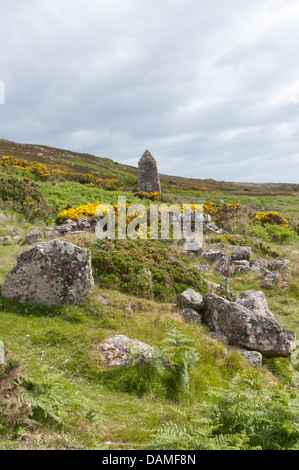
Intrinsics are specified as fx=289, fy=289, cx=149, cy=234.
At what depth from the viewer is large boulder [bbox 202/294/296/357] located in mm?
7914

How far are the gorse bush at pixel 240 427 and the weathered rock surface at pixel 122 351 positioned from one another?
1.86 metres

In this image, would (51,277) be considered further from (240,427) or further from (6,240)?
(6,240)

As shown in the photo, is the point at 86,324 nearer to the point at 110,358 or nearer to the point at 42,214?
the point at 110,358

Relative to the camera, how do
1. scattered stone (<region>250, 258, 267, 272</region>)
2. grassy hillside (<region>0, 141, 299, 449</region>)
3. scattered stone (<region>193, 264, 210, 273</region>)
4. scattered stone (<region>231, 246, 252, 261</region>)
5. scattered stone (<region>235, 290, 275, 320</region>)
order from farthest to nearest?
scattered stone (<region>231, 246, 252, 261</region>) → scattered stone (<region>250, 258, 267, 272</region>) → scattered stone (<region>193, 264, 210, 273</region>) → scattered stone (<region>235, 290, 275, 320</region>) → grassy hillside (<region>0, 141, 299, 449</region>)

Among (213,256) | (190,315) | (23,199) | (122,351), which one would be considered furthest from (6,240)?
(213,256)

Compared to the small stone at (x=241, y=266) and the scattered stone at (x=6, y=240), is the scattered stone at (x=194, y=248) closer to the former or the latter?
the small stone at (x=241, y=266)

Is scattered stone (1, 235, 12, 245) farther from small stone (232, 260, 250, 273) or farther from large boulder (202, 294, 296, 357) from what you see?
small stone (232, 260, 250, 273)

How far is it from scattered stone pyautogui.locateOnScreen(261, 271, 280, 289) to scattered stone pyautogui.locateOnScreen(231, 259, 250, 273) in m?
1.40

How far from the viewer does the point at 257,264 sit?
52.6 ft

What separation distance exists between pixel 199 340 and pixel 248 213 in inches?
958

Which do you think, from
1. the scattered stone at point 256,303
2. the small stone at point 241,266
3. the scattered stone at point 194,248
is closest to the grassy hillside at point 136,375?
the small stone at point 241,266

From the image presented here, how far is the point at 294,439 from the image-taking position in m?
3.68

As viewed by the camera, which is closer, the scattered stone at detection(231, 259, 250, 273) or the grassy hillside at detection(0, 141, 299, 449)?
the grassy hillside at detection(0, 141, 299, 449)

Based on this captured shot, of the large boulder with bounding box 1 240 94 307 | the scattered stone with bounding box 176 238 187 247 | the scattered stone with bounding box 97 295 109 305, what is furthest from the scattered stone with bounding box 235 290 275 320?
the scattered stone with bounding box 176 238 187 247
